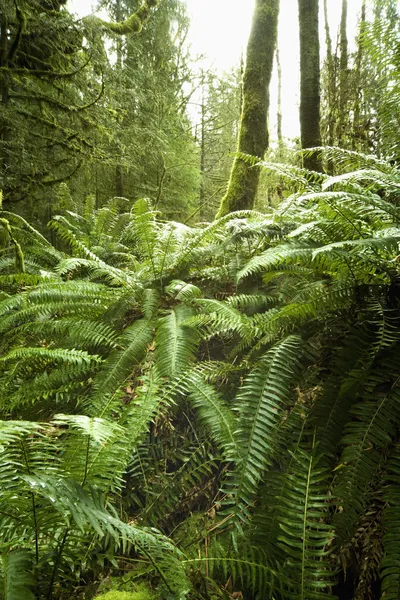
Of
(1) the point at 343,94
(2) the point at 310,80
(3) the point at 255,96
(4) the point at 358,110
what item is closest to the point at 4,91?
(3) the point at 255,96

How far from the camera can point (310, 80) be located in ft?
13.6

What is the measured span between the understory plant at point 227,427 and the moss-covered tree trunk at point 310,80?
229 cm

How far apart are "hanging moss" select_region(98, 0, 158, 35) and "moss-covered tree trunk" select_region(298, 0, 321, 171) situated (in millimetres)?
2791

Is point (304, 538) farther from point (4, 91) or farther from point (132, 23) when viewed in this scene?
point (132, 23)

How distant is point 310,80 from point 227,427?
4.54 metres

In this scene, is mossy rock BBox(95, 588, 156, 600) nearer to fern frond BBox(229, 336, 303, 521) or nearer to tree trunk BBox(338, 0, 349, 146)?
fern frond BBox(229, 336, 303, 521)

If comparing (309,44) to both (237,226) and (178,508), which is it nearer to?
(237,226)

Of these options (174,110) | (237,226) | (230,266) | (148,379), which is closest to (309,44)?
(237,226)

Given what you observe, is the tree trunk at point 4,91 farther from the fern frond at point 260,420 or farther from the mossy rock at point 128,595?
the mossy rock at point 128,595

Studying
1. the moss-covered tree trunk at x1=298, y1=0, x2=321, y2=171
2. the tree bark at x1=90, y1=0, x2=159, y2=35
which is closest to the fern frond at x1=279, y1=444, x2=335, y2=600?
the moss-covered tree trunk at x1=298, y1=0, x2=321, y2=171

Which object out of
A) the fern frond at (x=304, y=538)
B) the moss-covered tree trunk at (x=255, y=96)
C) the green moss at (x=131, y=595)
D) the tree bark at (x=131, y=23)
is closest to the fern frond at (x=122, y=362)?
the green moss at (x=131, y=595)

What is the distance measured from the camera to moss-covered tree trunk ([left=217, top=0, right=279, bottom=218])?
4.00m

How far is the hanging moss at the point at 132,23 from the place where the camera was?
17.0 feet

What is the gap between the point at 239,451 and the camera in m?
1.21
